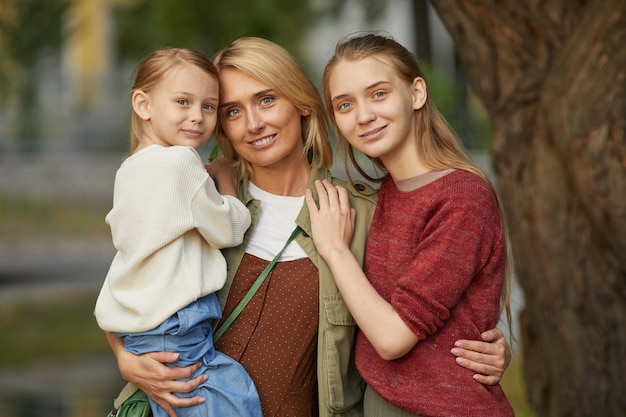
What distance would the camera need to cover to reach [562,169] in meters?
4.80

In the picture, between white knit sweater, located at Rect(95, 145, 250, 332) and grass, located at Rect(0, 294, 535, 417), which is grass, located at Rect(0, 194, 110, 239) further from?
white knit sweater, located at Rect(95, 145, 250, 332)

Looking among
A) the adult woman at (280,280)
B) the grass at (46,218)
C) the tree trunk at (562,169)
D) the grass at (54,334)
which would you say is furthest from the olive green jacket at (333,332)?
the grass at (46,218)

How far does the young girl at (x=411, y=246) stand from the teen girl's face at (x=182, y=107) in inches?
16.2

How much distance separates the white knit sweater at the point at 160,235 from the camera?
3086 mm

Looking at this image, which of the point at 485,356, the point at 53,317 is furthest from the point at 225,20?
the point at 485,356

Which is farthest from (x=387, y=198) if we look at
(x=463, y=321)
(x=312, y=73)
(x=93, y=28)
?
(x=93, y=28)

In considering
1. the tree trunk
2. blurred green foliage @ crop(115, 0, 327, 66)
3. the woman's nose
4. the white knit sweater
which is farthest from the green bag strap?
blurred green foliage @ crop(115, 0, 327, 66)

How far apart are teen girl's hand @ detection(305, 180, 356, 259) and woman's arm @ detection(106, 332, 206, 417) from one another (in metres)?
0.56

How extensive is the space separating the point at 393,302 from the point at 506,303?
55 cm

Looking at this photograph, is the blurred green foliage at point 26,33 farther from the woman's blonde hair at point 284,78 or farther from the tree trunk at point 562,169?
the woman's blonde hair at point 284,78

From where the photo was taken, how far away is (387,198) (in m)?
3.34

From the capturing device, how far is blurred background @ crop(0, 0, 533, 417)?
9016 mm

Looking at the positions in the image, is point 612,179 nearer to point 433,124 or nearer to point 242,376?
point 433,124

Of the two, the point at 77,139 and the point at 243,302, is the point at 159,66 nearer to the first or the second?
the point at 243,302
